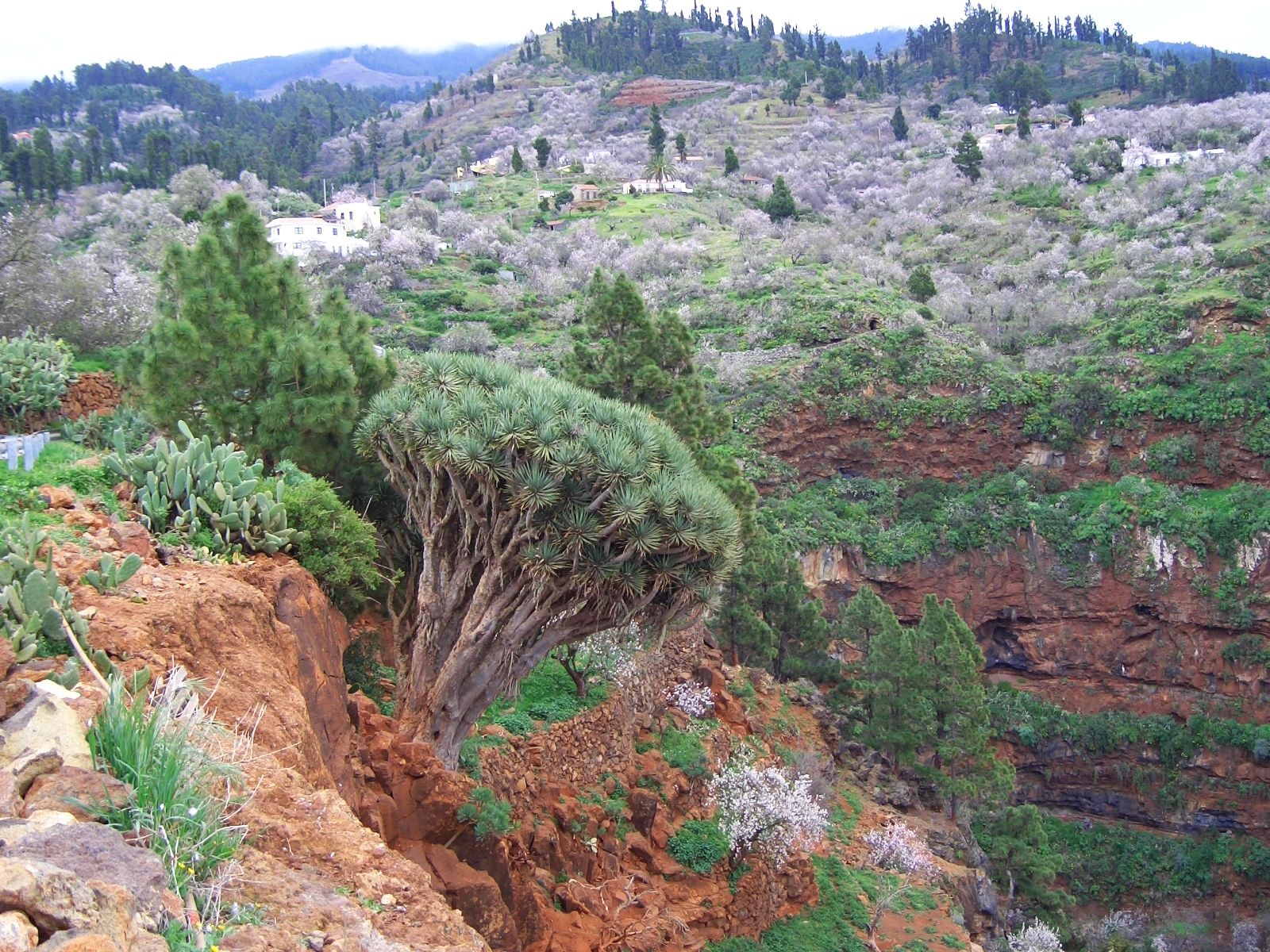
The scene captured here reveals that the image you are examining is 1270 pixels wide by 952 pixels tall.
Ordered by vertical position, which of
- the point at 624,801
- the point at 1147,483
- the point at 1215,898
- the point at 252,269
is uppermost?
the point at 252,269

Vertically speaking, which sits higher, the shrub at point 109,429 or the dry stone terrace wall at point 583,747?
the shrub at point 109,429

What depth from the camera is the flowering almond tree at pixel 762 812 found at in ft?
49.2

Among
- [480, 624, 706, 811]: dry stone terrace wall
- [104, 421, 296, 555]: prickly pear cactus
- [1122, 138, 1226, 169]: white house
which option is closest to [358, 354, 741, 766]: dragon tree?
[480, 624, 706, 811]: dry stone terrace wall

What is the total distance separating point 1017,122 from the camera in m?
74.8

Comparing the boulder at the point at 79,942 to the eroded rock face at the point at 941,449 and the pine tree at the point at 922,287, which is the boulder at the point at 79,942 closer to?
the eroded rock face at the point at 941,449

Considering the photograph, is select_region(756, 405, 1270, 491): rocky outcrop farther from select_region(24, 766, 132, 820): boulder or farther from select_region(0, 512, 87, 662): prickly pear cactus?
select_region(24, 766, 132, 820): boulder

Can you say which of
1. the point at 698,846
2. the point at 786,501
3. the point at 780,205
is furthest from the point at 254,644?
the point at 780,205

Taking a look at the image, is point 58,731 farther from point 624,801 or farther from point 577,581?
point 624,801

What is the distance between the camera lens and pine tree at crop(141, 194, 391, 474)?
1209cm

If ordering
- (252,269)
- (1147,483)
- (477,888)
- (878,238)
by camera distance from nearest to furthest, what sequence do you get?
(477,888) < (252,269) < (1147,483) < (878,238)

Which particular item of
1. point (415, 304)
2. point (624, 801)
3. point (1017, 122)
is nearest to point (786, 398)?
point (415, 304)

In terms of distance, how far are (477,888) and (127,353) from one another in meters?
9.33

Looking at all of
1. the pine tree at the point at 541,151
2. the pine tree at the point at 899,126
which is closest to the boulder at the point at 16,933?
the pine tree at the point at 541,151

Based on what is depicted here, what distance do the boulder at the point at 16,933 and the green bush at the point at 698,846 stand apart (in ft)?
40.4
